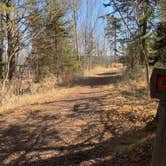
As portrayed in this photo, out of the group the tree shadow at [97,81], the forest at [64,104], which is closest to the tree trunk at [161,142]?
the forest at [64,104]

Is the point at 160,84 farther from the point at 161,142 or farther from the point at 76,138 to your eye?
the point at 76,138

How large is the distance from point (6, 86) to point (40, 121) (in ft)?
19.4

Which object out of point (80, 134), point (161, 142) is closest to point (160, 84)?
point (161, 142)

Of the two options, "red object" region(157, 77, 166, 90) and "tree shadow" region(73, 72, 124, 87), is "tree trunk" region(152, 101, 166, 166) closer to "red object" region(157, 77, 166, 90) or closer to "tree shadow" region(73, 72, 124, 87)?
"red object" region(157, 77, 166, 90)

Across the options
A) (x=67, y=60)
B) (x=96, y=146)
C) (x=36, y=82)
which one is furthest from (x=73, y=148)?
(x=67, y=60)

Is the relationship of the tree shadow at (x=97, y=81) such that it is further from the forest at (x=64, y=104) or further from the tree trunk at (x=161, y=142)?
the tree trunk at (x=161, y=142)

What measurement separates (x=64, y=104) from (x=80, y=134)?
A: 4.01 meters

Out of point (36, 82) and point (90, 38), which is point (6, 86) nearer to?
point (36, 82)

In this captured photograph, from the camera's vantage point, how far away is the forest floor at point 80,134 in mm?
5164

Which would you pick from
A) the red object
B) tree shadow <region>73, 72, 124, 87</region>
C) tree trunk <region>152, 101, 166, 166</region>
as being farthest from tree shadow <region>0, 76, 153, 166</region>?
tree shadow <region>73, 72, 124, 87</region>

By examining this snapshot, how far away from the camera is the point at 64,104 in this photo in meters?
10.6

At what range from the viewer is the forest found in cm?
534

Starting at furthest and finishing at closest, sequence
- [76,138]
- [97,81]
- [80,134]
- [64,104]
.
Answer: [97,81] < [64,104] < [80,134] < [76,138]

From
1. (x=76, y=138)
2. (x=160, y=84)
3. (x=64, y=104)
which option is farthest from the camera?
(x=64, y=104)
